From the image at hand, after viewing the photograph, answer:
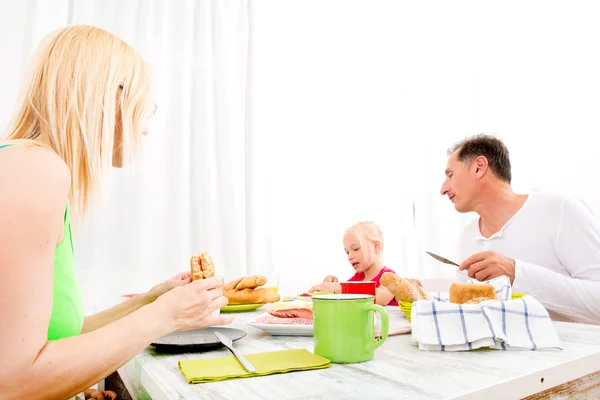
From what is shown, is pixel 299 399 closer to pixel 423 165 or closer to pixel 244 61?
pixel 244 61

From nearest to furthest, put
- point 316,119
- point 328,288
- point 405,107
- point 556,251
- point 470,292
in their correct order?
point 470,292
point 556,251
point 328,288
point 316,119
point 405,107

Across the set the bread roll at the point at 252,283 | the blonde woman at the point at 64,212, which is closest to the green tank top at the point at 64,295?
the blonde woman at the point at 64,212

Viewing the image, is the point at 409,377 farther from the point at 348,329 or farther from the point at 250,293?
the point at 250,293

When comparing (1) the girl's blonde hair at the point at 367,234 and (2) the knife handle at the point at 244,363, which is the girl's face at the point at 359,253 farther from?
(2) the knife handle at the point at 244,363

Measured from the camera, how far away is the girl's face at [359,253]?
232 centimetres

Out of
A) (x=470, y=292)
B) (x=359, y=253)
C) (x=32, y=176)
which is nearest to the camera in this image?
(x=32, y=176)

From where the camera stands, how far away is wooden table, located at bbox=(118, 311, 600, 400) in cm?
58

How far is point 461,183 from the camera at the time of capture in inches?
74.1

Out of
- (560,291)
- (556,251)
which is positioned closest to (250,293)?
(560,291)

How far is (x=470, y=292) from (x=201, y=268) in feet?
1.88

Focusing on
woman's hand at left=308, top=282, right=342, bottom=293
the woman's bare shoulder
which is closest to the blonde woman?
the woman's bare shoulder

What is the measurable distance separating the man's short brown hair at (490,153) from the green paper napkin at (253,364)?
1384 millimetres

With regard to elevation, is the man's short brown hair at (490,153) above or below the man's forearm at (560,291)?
above

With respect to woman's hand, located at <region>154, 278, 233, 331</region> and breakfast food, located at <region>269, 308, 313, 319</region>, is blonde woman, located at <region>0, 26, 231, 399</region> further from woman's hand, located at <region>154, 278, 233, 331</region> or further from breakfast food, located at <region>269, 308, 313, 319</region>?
breakfast food, located at <region>269, 308, 313, 319</region>
